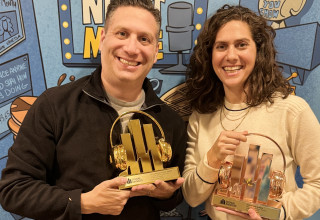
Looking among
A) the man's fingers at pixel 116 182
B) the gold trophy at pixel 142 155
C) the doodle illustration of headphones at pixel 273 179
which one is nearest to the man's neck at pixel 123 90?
the gold trophy at pixel 142 155

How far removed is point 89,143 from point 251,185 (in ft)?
2.71

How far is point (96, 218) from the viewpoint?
1.39m

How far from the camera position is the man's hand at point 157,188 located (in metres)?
1.26

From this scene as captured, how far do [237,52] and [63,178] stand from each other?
1131 mm

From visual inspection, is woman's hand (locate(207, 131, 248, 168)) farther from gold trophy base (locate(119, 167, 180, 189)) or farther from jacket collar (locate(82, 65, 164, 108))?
jacket collar (locate(82, 65, 164, 108))

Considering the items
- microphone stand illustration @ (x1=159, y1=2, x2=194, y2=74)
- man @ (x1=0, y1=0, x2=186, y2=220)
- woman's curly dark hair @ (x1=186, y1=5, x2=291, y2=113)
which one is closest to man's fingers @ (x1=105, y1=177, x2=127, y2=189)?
man @ (x1=0, y1=0, x2=186, y2=220)

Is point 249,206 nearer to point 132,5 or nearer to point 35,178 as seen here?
point 35,178

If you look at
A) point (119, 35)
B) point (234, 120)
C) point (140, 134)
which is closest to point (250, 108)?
point (234, 120)

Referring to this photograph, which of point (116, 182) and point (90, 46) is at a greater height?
point (90, 46)

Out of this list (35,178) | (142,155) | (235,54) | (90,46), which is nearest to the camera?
(35,178)

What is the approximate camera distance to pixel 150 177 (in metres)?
1.31

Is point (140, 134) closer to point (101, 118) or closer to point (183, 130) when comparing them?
point (101, 118)

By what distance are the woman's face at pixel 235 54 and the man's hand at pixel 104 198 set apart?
831mm

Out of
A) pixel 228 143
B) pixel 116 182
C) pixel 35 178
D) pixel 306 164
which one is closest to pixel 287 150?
pixel 306 164
